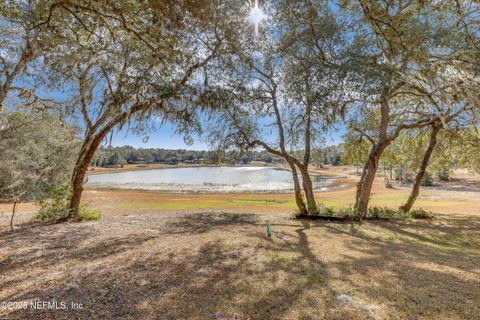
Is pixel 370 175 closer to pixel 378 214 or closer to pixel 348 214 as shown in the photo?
pixel 348 214

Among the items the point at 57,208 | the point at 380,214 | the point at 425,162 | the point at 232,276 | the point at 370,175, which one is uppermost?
the point at 425,162

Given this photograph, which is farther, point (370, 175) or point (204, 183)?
point (204, 183)

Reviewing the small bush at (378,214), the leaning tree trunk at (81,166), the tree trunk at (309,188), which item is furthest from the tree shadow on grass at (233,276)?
the small bush at (378,214)

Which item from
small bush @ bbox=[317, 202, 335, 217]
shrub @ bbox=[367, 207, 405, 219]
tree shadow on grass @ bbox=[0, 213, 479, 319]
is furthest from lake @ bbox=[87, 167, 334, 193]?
tree shadow on grass @ bbox=[0, 213, 479, 319]

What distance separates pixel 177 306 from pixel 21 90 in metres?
8.73

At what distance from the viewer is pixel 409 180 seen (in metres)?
43.8

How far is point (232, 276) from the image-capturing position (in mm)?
4008

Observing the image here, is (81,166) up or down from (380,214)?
up

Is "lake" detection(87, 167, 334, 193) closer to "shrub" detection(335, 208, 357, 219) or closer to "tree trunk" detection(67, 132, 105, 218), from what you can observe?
"shrub" detection(335, 208, 357, 219)

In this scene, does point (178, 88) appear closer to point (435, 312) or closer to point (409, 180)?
point (435, 312)

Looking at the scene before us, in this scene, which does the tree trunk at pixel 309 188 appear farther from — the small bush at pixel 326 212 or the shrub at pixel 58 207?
the shrub at pixel 58 207

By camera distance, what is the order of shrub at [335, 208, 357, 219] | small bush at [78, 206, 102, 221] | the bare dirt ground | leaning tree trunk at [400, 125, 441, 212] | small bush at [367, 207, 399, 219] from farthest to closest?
leaning tree trunk at [400, 125, 441, 212]
small bush at [367, 207, 399, 219]
shrub at [335, 208, 357, 219]
small bush at [78, 206, 102, 221]
the bare dirt ground

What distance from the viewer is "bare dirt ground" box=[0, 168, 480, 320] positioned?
3053mm

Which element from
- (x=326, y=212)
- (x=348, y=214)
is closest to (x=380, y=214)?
(x=348, y=214)
